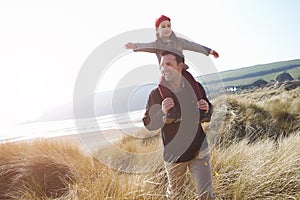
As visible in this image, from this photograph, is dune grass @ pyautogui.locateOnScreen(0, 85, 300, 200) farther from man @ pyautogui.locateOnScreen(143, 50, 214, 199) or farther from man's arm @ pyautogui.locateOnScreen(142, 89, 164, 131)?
man's arm @ pyautogui.locateOnScreen(142, 89, 164, 131)

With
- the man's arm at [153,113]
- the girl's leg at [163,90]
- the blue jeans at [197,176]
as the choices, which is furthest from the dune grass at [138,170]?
the girl's leg at [163,90]

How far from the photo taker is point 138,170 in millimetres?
3316

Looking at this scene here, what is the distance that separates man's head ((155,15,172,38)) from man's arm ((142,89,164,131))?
18.2 inches

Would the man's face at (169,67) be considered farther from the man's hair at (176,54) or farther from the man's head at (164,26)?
the man's head at (164,26)

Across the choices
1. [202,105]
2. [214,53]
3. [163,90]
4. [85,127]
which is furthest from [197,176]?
[85,127]

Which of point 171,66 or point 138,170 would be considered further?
point 138,170

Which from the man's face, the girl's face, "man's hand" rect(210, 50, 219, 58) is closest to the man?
the man's face

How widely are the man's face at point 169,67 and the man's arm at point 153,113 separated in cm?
15

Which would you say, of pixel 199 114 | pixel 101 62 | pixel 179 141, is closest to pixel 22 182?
pixel 101 62

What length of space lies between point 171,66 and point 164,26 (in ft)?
1.33

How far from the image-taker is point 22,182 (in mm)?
3232

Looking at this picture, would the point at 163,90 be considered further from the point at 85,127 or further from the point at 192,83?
the point at 85,127

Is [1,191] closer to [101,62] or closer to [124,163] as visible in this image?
[124,163]

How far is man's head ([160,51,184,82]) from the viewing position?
1848 millimetres
